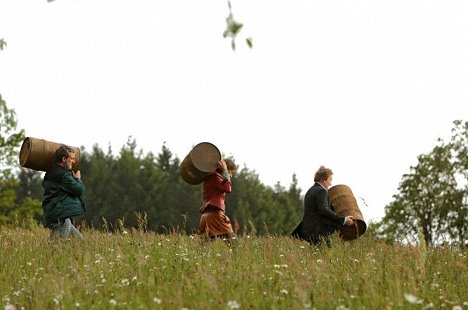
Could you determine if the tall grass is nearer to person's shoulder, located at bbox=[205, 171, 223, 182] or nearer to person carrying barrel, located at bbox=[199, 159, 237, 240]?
person carrying barrel, located at bbox=[199, 159, 237, 240]

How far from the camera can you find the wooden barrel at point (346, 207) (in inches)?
405

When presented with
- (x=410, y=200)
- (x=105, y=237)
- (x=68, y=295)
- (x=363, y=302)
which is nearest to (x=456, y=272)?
(x=363, y=302)

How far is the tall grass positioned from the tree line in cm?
2460

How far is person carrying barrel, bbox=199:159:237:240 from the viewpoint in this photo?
10.7 metres

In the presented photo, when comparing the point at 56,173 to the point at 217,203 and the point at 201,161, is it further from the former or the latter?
the point at 217,203

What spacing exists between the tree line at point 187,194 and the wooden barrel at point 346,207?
2397 cm

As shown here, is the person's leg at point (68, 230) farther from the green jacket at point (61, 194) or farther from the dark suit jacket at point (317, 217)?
the dark suit jacket at point (317, 217)

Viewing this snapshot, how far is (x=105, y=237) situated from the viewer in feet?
36.2

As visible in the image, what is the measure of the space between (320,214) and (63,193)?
3930 mm

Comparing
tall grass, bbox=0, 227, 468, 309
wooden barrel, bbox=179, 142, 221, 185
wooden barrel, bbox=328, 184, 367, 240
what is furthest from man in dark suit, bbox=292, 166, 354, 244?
wooden barrel, bbox=179, 142, 221, 185

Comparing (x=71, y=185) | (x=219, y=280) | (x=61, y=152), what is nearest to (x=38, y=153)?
(x=61, y=152)

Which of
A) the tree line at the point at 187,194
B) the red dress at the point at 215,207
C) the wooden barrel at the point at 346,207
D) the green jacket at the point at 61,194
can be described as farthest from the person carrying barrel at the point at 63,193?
→ the tree line at the point at 187,194

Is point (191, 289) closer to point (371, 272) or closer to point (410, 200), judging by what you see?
point (371, 272)

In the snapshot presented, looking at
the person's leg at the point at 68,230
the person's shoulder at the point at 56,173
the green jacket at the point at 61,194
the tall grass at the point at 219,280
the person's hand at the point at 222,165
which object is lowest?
the tall grass at the point at 219,280
